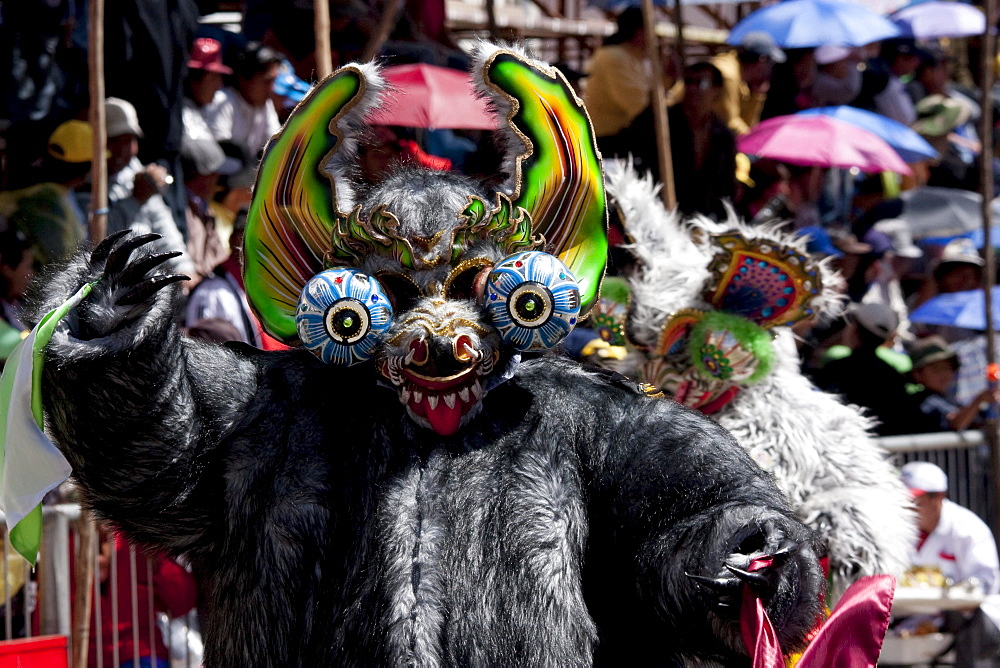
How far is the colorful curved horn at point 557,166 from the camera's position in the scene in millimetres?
2951

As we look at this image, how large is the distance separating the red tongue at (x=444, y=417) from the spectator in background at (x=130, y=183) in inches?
100

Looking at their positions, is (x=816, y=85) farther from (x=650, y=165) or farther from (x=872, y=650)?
(x=872, y=650)

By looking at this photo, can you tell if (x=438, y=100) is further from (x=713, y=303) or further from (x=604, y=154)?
(x=713, y=303)

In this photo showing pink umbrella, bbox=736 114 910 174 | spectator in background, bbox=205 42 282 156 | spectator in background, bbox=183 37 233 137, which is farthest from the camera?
pink umbrella, bbox=736 114 910 174

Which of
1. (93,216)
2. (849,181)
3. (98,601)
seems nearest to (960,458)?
(849,181)

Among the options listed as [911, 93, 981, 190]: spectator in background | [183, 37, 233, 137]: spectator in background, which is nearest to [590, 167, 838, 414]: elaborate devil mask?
[183, 37, 233, 137]: spectator in background

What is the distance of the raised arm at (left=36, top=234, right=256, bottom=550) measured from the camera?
2473 millimetres

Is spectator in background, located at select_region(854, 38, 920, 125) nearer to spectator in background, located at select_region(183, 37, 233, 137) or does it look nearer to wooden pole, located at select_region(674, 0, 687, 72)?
wooden pole, located at select_region(674, 0, 687, 72)

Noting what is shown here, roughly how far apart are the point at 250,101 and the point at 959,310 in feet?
12.9

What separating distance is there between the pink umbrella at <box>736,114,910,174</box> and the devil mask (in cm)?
443

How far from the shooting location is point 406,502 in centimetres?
268

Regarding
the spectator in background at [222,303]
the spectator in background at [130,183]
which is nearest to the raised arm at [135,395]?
the spectator in background at [222,303]

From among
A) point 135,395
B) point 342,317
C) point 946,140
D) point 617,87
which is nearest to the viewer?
point 135,395

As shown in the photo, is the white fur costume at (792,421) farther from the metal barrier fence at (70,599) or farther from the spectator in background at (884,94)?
the spectator in background at (884,94)
